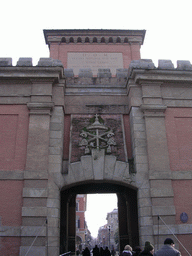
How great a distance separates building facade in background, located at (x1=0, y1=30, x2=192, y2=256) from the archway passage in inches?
2.7

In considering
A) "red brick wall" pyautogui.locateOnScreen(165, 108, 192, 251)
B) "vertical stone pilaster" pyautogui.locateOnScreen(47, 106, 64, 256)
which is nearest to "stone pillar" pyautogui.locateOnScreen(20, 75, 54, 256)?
"vertical stone pilaster" pyautogui.locateOnScreen(47, 106, 64, 256)

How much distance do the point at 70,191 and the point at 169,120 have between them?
614 centimetres

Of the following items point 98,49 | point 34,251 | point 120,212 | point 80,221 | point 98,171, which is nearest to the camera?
point 34,251

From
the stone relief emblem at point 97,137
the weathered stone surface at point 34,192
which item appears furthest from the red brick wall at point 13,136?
the stone relief emblem at point 97,137

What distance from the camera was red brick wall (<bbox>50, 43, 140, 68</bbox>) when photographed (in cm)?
1972

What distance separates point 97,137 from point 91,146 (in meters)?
0.47

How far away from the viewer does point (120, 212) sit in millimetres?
15812

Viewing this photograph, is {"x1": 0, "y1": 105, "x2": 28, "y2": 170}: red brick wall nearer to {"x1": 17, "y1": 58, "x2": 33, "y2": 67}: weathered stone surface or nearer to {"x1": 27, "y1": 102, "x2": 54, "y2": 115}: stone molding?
{"x1": 27, "y1": 102, "x2": 54, "y2": 115}: stone molding

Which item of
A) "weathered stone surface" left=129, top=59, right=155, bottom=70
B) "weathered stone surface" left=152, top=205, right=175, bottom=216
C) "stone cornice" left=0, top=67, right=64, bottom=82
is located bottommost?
"weathered stone surface" left=152, top=205, right=175, bottom=216

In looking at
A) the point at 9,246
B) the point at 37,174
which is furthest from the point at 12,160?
the point at 9,246

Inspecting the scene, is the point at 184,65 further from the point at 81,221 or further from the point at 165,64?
the point at 81,221

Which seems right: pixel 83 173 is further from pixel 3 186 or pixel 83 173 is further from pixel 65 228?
pixel 65 228

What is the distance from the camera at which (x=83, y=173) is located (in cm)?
1064

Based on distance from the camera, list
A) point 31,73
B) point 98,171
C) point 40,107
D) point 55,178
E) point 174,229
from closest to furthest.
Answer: point 174,229 → point 55,178 → point 98,171 → point 40,107 → point 31,73
